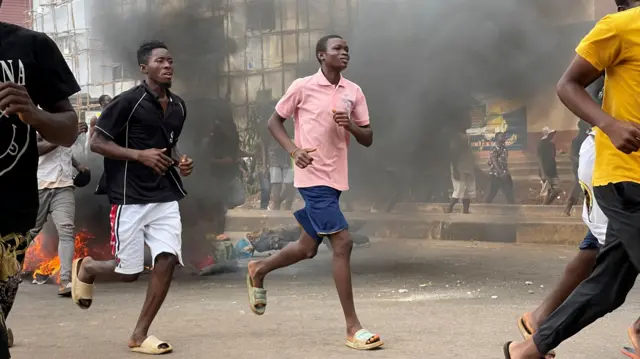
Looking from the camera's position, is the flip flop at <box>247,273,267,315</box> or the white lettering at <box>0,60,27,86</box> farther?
the flip flop at <box>247,273,267,315</box>

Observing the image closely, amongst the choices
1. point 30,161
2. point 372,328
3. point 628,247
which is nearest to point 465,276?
point 372,328

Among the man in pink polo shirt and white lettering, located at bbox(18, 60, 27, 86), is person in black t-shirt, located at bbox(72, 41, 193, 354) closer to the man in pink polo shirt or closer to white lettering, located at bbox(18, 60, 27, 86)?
the man in pink polo shirt

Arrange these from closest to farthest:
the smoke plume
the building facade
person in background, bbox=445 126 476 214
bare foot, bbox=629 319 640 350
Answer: bare foot, bbox=629 319 640 350, the smoke plume, person in background, bbox=445 126 476 214, the building facade

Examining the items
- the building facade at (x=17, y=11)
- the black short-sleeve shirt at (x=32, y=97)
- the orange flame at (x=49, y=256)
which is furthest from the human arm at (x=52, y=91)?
the building facade at (x=17, y=11)

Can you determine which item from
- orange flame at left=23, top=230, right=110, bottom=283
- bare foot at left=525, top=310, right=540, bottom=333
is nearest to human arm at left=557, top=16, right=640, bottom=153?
bare foot at left=525, top=310, right=540, bottom=333

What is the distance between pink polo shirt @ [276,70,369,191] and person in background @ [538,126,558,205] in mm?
5534

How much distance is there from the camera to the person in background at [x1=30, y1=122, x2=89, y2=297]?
241 inches

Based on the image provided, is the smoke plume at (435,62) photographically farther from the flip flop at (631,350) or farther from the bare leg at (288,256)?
the flip flop at (631,350)

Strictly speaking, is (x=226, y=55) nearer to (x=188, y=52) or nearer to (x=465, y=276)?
(x=188, y=52)

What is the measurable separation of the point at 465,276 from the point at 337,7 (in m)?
2.86

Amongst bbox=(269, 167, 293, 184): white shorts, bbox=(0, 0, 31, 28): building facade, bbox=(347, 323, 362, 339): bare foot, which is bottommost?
bbox=(269, 167, 293, 184): white shorts

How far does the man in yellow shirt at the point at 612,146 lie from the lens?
2.61 m

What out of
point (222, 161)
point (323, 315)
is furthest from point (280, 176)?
point (323, 315)

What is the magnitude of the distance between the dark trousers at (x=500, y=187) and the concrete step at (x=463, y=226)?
0.19 metres
